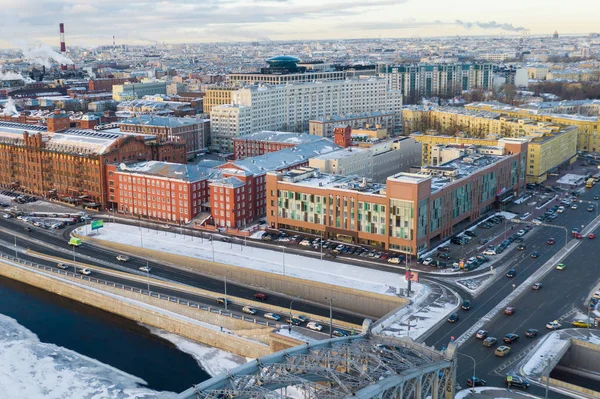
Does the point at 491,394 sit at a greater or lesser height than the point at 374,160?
lesser

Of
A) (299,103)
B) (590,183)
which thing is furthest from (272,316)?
(299,103)

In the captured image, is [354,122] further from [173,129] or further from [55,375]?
[55,375]

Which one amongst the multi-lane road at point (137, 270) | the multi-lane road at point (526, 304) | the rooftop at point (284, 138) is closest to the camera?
the multi-lane road at point (526, 304)

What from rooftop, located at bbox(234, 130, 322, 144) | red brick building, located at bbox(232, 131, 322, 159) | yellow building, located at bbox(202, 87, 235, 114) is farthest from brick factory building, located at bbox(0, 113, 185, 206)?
yellow building, located at bbox(202, 87, 235, 114)

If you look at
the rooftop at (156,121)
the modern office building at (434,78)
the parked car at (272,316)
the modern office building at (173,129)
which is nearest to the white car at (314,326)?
the parked car at (272,316)

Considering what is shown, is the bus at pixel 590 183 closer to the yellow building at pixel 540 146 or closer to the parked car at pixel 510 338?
the yellow building at pixel 540 146

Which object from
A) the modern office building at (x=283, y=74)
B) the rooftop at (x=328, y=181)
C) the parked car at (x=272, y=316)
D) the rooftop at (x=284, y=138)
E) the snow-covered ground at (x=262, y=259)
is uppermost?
the modern office building at (x=283, y=74)
